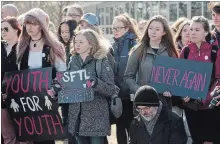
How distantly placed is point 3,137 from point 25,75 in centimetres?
79

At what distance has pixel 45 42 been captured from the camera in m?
5.65

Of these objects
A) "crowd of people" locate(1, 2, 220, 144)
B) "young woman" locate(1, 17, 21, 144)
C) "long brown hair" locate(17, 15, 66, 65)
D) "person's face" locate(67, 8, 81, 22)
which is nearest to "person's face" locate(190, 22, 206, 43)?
"crowd of people" locate(1, 2, 220, 144)

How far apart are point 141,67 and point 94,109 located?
72 centimetres

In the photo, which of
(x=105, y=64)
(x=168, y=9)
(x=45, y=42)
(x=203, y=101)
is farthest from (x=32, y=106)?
(x=168, y=9)

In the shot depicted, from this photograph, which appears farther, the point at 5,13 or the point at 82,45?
the point at 5,13

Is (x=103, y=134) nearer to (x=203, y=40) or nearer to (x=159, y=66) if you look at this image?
(x=159, y=66)

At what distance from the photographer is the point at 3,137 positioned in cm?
580

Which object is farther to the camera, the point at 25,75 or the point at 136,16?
the point at 136,16

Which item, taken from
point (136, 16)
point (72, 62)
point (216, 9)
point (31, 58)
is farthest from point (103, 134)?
point (136, 16)

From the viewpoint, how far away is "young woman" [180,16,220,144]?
5.46m

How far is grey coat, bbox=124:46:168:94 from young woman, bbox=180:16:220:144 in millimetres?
339

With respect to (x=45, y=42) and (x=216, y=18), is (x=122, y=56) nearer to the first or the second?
(x=45, y=42)

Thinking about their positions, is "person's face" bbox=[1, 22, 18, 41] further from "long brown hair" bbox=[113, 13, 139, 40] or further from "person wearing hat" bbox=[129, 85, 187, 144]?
"person wearing hat" bbox=[129, 85, 187, 144]

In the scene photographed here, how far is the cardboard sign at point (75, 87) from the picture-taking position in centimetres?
523
